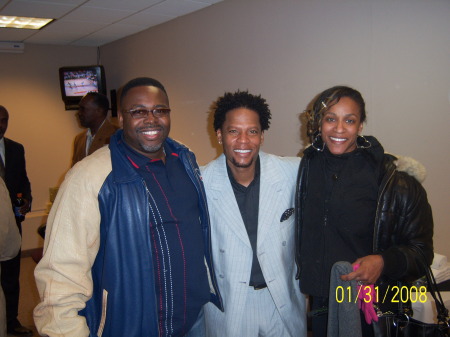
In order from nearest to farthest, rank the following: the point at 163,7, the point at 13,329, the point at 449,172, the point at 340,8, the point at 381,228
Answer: the point at 381,228
the point at 449,172
the point at 340,8
the point at 13,329
the point at 163,7

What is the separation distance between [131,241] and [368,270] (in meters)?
0.88

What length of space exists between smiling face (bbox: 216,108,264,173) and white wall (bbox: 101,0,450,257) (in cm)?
140

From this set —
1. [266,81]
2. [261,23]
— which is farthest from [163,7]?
[266,81]

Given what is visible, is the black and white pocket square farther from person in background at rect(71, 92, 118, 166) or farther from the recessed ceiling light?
the recessed ceiling light

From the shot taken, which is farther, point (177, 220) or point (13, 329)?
point (13, 329)

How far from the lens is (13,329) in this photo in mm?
3447

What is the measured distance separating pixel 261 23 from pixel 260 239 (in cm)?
267

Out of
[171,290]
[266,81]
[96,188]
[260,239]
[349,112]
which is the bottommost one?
[171,290]

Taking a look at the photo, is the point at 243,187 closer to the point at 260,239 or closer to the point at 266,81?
the point at 260,239

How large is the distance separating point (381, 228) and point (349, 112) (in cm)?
51

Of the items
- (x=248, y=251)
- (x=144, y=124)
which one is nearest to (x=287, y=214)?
(x=248, y=251)

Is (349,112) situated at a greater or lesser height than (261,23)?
lesser

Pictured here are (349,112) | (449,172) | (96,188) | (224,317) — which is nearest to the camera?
(96,188)

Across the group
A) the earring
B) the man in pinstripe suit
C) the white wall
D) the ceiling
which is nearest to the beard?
the man in pinstripe suit
